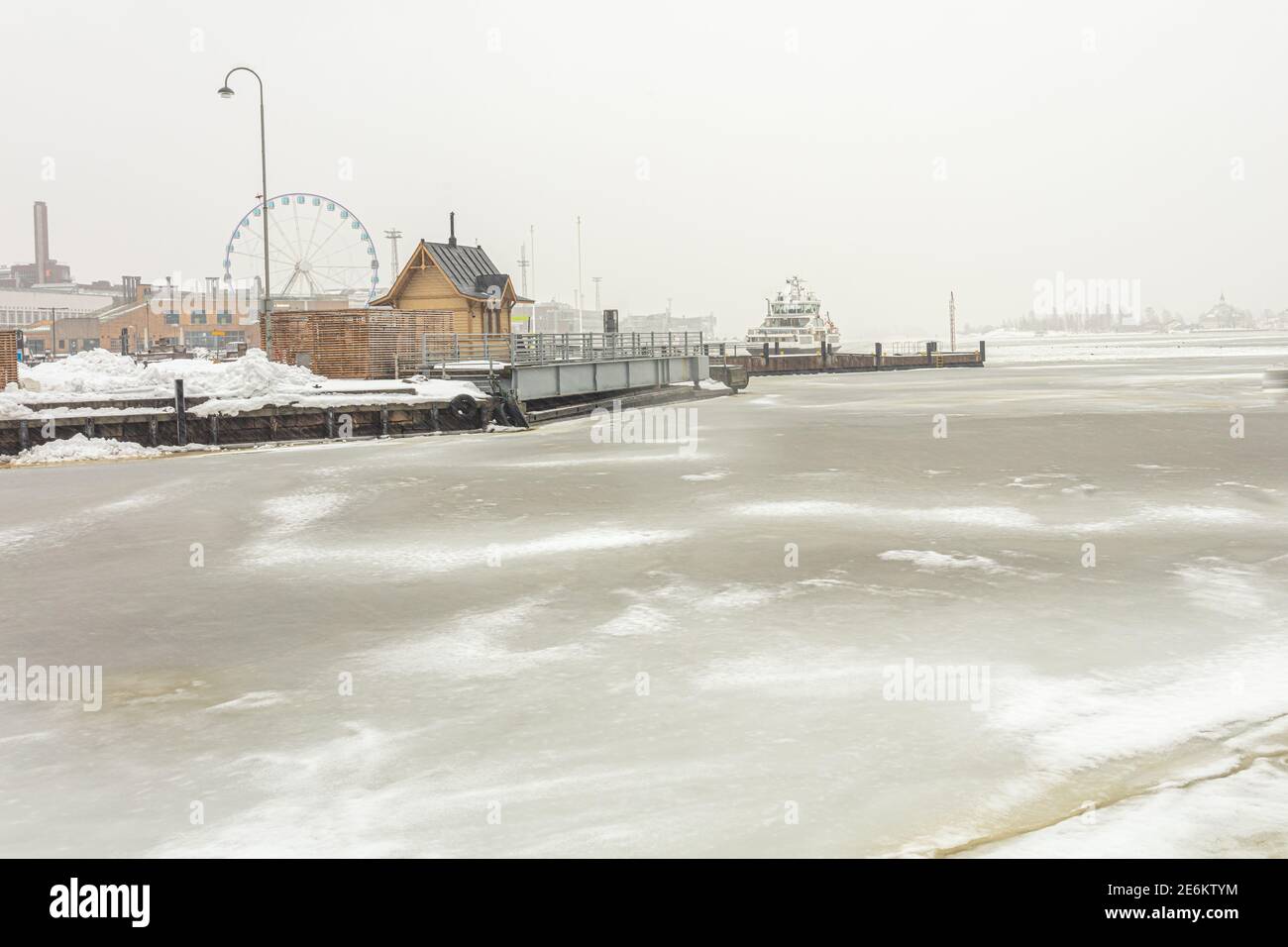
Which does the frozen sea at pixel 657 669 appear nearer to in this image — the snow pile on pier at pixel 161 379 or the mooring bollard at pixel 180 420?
the mooring bollard at pixel 180 420

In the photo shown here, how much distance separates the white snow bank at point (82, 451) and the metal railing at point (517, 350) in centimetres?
1149

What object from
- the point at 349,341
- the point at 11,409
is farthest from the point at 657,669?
the point at 349,341

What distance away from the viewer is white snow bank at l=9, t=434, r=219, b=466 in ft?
87.5

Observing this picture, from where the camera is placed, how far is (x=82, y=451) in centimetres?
2727

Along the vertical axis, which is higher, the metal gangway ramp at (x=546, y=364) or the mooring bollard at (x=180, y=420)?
the metal gangway ramp at (x=546, y=364)

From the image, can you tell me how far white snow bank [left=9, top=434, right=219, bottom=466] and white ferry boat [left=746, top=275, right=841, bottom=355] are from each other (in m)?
80.7

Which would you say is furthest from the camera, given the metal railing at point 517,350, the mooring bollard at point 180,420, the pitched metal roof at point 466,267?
the pitched metal roof at point 466,267

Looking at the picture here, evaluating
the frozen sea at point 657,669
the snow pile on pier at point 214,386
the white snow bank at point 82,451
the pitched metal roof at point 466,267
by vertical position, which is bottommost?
the frozen sea at point 657,669

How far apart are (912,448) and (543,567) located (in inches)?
572

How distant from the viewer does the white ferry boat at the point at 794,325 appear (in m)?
107

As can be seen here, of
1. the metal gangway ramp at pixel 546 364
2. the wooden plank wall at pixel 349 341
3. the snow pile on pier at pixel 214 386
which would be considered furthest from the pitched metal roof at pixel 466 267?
the snow pile on pier at pixel 214 386

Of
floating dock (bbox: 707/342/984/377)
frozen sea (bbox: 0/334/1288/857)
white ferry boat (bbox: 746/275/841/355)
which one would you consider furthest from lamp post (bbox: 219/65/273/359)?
white ferry boat (bbox: 746/275/841/355)

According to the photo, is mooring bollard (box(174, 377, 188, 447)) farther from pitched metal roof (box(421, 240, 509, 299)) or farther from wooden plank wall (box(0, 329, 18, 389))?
pitched metal roof (box(421, 240, 509, 299))

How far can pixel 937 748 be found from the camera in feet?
22.0
